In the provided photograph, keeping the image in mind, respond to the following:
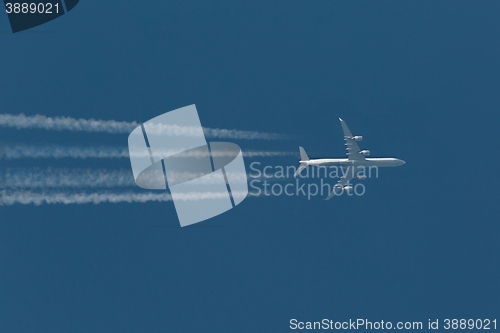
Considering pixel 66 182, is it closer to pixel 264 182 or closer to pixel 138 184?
pixel 138 184

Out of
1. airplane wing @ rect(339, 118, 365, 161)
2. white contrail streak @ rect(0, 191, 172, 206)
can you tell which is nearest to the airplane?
airplane wing @ rect(339, 118, 365, 161)

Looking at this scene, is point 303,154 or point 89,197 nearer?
point 89,197

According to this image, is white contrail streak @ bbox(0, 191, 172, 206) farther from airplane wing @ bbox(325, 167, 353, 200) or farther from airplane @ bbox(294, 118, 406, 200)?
airplane wing @ bbox(325, 167, 353, 200)

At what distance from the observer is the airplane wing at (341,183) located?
38.9 metres

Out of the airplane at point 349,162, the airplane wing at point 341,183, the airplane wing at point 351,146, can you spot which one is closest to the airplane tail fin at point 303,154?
the airplane at point 349,162

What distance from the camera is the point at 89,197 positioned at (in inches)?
1465

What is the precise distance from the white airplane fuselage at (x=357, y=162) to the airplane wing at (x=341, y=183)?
0.59 meters

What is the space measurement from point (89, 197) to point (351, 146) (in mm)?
16962

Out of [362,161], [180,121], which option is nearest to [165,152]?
[180,121]

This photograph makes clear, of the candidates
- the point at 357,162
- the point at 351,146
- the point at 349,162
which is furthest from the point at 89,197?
the point at 357,162

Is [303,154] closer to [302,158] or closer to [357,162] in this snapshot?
[302,158]

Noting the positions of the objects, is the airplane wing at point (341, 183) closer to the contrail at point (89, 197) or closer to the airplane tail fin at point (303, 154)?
the airplane tail fin at point (303, 154)

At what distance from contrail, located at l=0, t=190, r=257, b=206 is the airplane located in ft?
13.9

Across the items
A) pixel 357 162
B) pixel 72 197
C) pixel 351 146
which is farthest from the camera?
pixel 357 162
